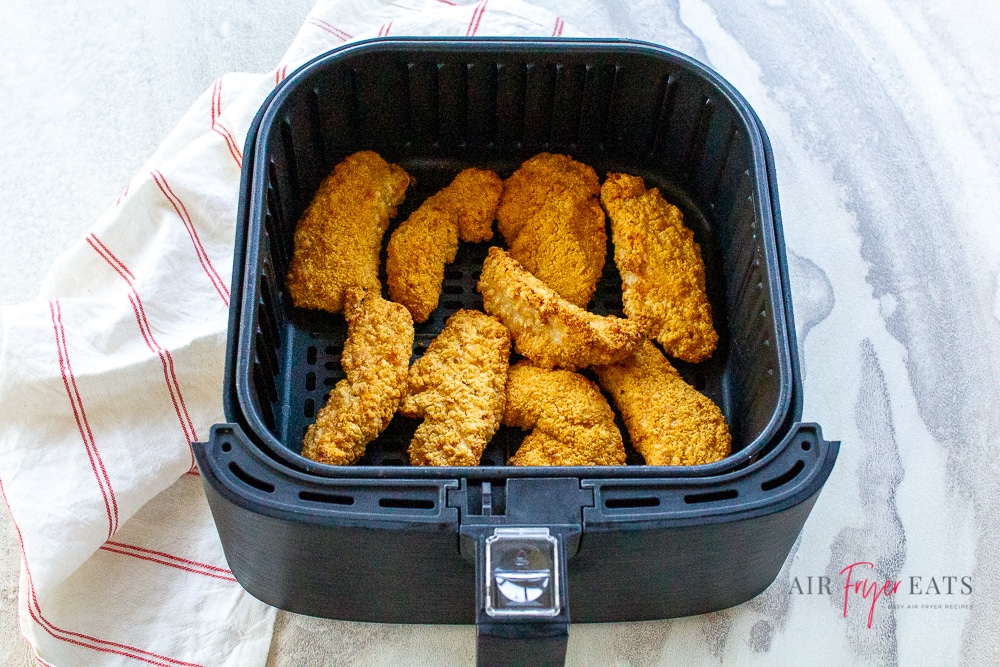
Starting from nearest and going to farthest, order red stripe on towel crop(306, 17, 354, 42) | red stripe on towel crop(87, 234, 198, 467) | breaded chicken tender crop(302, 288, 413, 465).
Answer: breaded chicken tender crop(302, 288, 413, 465) → red stripe on towel crop(87, 234, 198, 467) → red stripe on towel crop(306, 17, 354, 42)

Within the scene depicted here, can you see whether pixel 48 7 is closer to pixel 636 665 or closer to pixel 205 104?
pixel 205 104

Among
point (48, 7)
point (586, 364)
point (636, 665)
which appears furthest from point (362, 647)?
point (48, 7)

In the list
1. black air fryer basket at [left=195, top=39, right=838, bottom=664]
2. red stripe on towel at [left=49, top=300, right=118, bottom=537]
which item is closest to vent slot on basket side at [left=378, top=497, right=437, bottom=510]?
black air fryer basket at [left=195, top=39, right=838, bottom=664]

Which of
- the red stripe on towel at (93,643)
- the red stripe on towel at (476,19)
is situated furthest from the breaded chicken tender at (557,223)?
the red stripe on towel at (93,643)

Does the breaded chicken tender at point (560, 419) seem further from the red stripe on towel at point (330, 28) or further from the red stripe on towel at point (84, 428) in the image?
the red stripe on towel at point (330, 28)

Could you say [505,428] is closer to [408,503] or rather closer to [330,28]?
[408,503]

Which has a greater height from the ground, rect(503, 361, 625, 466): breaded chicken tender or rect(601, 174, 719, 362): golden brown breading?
rect(601, 174, 719, 362): golden brown breading

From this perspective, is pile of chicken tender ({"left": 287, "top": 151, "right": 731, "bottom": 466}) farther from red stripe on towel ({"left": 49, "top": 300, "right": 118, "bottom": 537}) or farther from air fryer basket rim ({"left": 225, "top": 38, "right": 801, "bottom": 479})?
red stripe on towel ({"left": 49, "top": 300, "right": 118, "bottom": 537})

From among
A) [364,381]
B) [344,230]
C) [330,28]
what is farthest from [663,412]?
[330,28]
